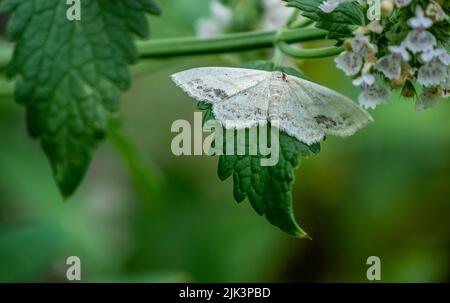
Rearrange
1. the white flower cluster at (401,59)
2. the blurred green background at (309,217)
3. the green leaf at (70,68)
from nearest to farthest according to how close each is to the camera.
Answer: the white flower cluster at (401,59) < the green leaf at (70,68) < the blurred green background at (309,217)

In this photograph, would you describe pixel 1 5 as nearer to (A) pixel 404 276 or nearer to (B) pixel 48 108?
(B) pixel 48 108

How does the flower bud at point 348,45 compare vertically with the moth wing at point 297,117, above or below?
above

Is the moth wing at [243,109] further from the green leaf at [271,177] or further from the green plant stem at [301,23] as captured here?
the green plant stem at [301,23]

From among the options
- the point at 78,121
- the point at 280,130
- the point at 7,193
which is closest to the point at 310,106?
the point at 280,130

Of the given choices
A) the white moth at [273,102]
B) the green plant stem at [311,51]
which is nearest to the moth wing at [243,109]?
the white moth at [273,102]

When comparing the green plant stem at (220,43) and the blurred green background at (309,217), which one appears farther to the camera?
the blurred green background at (309,217)

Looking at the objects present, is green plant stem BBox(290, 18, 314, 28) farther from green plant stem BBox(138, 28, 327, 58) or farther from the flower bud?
the flower bud

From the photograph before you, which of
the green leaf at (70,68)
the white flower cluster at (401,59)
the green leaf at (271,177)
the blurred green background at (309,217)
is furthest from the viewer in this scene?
the blurred green background at (309,217)
